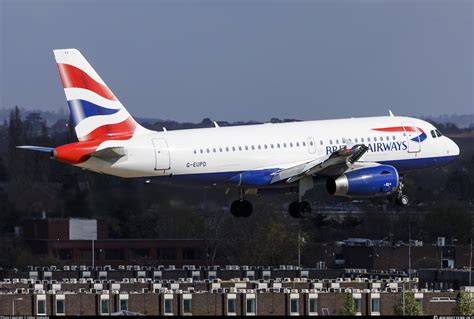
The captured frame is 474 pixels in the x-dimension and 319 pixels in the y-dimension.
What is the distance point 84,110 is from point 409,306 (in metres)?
30.0

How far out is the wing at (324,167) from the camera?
113000 millimetres

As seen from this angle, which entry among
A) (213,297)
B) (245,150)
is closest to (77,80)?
(245,150)

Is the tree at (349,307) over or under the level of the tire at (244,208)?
under

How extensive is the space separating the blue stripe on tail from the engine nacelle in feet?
43.3

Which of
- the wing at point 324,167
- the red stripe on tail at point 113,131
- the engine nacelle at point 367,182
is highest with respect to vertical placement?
the red stripe on tail at point 113,131

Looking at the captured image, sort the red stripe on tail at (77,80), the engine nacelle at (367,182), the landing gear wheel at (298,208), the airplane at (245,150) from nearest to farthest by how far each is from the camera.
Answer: the airplane at (245,150) < the red stripe on tail at (77,80) < the engine nacelle at (367,182) < the landing gear wheel at (298,208)

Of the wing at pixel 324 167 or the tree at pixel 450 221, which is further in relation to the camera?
the tree at pixel 450 221

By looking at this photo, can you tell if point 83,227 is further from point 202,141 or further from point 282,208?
point 202,141

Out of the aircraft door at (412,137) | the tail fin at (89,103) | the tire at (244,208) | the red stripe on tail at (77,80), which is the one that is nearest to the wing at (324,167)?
the tire at (244,208)

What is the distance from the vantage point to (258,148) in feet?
372

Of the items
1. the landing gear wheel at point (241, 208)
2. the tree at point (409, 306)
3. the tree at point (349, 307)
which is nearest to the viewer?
the landing gear wheel at point (241, 208)

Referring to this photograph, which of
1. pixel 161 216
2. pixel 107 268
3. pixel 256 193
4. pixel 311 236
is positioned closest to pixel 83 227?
pixel 107 268

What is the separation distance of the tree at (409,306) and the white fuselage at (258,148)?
14431 mm

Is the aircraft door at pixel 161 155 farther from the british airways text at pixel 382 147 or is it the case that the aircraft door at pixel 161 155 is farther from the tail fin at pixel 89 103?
the british airways text at pixel 382 147
